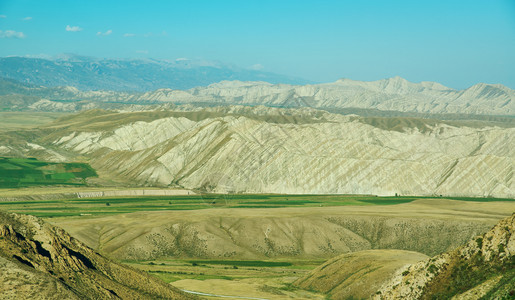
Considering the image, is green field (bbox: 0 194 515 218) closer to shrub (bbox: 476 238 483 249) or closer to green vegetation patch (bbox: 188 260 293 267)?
green vegetation patch (bbox: 188 260 293 267)

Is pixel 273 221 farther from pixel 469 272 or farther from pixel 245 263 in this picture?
pixel 469 272

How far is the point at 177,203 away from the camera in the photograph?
6265 inches

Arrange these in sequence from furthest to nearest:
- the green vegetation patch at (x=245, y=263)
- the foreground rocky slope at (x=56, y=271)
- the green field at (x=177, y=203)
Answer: the green field at (x=177, y=203) → the green vegetation patch at (x=245, y=263) → the foreground rocky slope at (x=56, y=271)

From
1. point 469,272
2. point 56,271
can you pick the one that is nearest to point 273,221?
point 469,272

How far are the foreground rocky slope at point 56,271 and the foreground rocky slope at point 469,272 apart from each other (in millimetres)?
21305

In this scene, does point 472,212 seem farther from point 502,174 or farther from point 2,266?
point 2,266

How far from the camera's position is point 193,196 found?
6900 inches

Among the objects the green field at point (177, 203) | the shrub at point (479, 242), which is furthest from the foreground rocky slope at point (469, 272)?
the green field at point (177, 203)

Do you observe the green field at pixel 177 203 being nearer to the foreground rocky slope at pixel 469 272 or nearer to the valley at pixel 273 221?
the valley at pixel 273 221

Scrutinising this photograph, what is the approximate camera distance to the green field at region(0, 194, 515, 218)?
14588cm

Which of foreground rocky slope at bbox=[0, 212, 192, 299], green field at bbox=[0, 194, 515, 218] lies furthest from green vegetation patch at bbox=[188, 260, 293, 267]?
foreground rocky slope at bbox=[0, 212, 192, 299]

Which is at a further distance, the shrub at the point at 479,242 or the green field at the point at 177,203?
the green field at the point at 177,203

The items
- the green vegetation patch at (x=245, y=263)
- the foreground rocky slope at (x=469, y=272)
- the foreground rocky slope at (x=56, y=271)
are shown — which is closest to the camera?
the foreground rocky slope at (x=56, y=271)

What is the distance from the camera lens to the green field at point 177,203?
479ft
